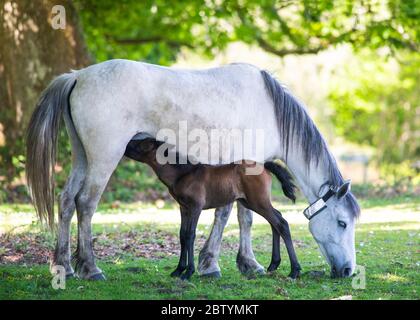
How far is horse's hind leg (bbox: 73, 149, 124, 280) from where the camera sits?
22.9 ft

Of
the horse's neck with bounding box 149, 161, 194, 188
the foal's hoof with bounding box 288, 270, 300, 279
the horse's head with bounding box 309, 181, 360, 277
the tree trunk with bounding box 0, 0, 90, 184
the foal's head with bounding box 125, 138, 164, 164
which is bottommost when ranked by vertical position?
the foal's hoof with bounding box 288, 270, 300, 279

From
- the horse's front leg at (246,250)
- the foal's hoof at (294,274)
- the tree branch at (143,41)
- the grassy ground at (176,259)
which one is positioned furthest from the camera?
the tree branch at (143,41)

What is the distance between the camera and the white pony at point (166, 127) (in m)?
7.05

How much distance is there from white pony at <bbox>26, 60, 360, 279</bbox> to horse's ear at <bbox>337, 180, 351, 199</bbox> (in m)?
0.01

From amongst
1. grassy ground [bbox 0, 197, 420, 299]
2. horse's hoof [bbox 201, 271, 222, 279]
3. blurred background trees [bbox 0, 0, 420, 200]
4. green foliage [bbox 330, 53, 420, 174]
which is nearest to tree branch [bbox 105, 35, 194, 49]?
blurred background trees [bbox 0, 0, 420, 200]

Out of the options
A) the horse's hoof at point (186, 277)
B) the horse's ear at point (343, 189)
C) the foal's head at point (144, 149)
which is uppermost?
the foal's head at point (144, 149)

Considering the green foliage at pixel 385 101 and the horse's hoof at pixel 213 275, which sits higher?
the green foliage at pixel 385 101

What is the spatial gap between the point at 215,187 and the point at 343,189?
58.6 inches

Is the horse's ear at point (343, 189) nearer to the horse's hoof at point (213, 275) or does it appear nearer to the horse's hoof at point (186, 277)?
the horse's hoof at point (213, 275)

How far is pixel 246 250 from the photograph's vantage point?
7879 millimetres

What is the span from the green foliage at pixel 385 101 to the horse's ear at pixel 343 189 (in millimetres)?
21980

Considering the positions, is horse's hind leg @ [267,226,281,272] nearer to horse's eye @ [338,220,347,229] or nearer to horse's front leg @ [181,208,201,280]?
horse's eye @ [338,220,347,229]

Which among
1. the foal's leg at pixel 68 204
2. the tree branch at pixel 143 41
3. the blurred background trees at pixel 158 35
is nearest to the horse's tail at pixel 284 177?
the foal's leg at pixel 68 204

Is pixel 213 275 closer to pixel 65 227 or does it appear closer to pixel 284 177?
pixel 284 177
